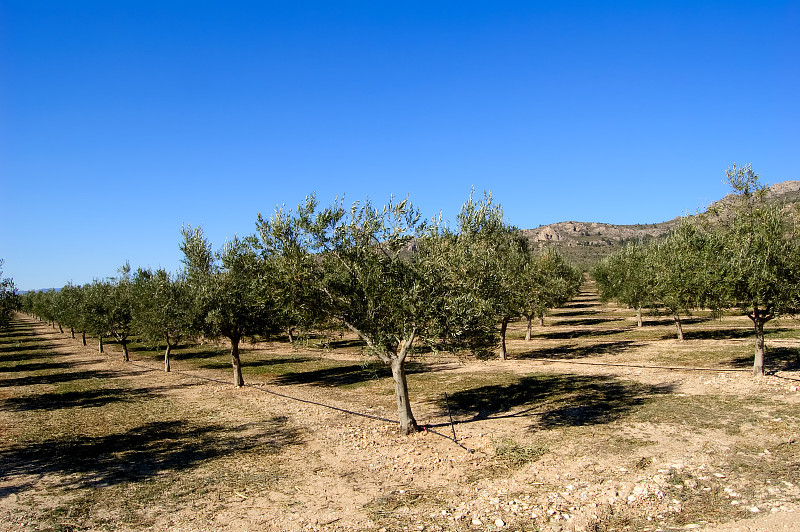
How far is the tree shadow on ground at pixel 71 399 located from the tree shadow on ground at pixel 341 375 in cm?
1019

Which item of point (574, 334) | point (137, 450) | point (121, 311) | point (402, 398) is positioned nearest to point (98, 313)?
point (121, 311)

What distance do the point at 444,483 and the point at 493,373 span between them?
A: 68.8 feet

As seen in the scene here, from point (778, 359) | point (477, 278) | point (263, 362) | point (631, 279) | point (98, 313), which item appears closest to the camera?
point (477, 278)

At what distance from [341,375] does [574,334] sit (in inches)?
1251

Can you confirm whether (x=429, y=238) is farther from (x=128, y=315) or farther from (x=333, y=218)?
(x=128, y=315)

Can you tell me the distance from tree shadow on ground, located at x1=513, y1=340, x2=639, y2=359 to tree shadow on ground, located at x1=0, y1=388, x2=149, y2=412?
102ft

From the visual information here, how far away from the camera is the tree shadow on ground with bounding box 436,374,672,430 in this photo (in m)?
21.1

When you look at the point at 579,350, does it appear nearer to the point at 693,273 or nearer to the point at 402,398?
the point at 693,273

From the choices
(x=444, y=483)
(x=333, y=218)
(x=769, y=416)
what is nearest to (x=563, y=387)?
(x=769, y=416)

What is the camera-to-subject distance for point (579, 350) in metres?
43.0

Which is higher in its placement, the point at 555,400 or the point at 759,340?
the point at 759,340

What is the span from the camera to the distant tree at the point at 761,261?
23141 mm

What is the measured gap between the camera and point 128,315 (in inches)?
1988

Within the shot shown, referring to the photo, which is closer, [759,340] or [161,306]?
[759,340]
